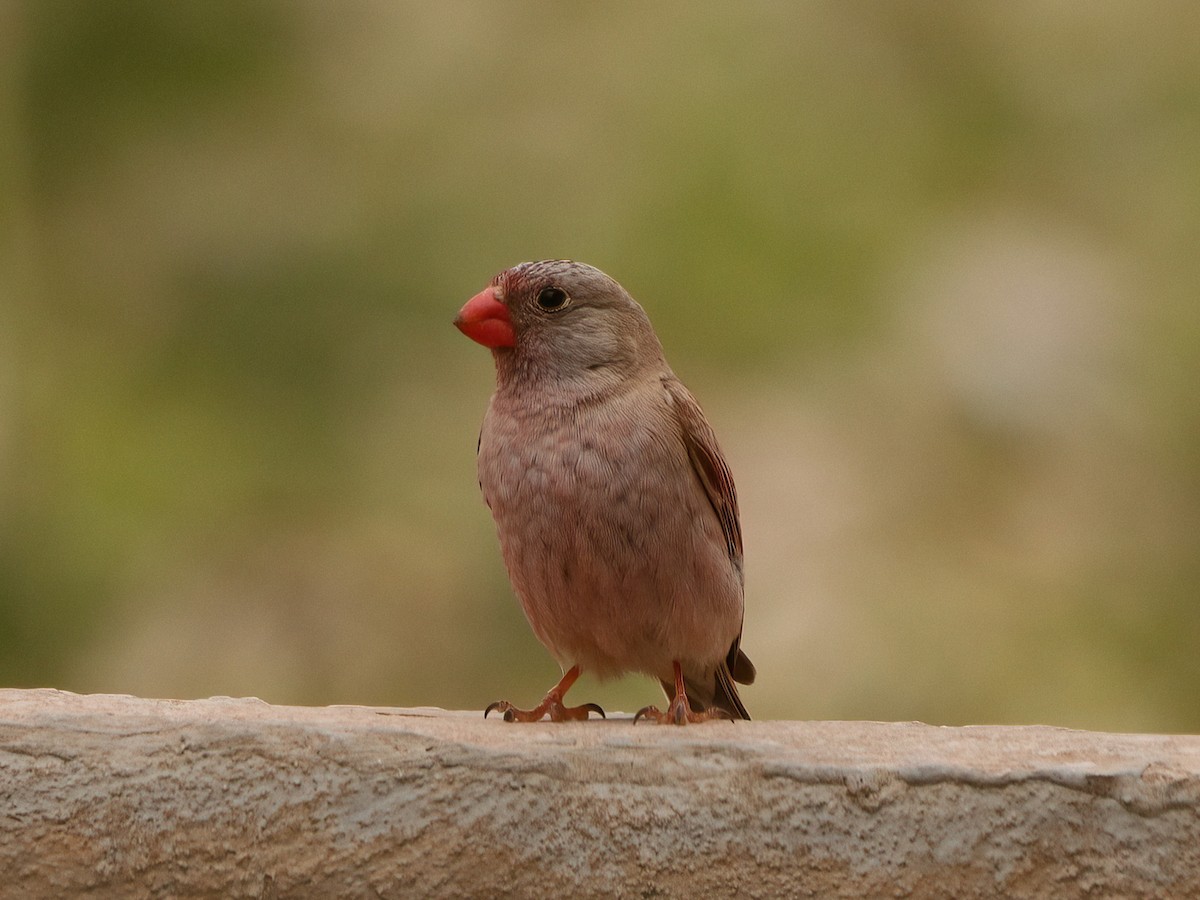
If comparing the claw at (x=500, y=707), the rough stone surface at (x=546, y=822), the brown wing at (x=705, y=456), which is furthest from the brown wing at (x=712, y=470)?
the rough stone surface at (x=546, y=822)

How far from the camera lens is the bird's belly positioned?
3.54 meters

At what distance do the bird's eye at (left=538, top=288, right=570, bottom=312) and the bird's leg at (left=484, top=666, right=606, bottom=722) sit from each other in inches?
37.6

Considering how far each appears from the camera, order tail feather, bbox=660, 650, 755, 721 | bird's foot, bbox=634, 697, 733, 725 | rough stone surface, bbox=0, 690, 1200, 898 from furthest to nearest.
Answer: tail feather, bbox=660, 650, 755, 721 → bird's foot, bbox=634, 697, 733, 725 → rough stone surface, bbox=0, 690, 1200, 898

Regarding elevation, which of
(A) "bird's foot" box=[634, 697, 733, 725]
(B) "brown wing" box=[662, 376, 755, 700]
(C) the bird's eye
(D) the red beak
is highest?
(C) the bird's eye

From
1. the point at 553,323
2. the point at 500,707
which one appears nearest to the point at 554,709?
the point at 500,707

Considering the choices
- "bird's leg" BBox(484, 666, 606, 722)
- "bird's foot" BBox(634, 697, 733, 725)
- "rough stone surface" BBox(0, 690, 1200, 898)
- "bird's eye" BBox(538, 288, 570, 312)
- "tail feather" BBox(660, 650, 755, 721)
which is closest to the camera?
"rough stone surface" BBox(0, 690, 1200, 898)

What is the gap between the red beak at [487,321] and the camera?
3.75 m

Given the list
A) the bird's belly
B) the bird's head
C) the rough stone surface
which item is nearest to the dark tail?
the bird's belly

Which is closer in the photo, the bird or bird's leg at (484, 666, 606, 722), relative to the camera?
the bird

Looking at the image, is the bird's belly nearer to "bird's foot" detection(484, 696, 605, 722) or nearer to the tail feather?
"bird's foot" detection(484, 696, 605, 722)

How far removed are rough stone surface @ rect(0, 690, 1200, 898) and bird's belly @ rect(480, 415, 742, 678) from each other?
63 centimetres

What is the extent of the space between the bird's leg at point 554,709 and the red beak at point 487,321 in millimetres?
893

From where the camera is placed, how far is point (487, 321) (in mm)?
3768

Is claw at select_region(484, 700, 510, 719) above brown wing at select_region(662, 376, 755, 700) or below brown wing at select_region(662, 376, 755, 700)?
below
